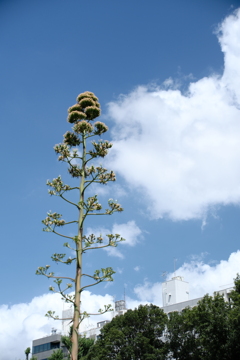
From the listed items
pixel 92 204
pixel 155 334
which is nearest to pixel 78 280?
pixel 92 204

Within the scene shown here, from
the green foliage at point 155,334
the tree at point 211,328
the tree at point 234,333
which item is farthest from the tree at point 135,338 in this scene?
the tree at point 234,333

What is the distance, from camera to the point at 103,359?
125ft

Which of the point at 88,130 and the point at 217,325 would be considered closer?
the point at 88,130

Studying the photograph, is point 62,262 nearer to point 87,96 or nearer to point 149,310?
point 87,96

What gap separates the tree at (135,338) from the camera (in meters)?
37.8

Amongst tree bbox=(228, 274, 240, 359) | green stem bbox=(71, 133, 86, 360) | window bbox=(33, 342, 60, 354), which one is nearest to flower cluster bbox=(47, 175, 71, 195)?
green stem bbox=(71, 133, 86, 360)

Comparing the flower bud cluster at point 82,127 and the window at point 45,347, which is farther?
the window at point 45,347

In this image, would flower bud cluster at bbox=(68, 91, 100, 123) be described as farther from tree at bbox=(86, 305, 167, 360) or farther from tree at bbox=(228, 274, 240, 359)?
tree at bbox=(86, 305, 167, 360)

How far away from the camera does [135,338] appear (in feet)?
126

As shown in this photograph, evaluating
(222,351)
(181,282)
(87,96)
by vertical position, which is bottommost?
(222,351)

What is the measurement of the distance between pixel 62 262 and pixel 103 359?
31776mm

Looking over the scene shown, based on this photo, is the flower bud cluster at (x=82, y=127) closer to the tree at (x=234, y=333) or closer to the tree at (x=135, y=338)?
the tree at (x=234, y=333)

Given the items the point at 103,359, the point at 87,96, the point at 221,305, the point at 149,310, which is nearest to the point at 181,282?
the point at 149,310

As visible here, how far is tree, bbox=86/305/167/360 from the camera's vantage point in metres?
37.8
